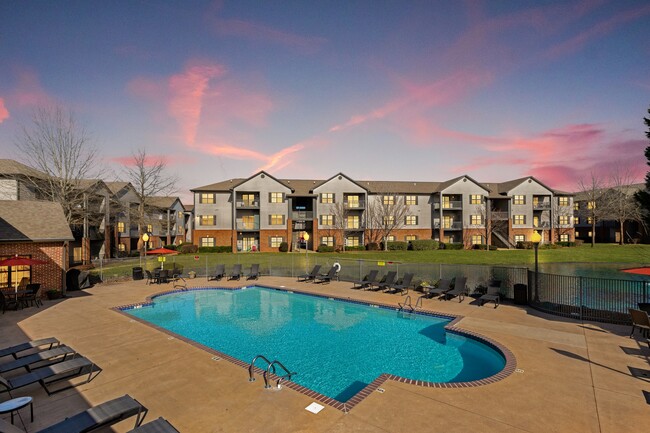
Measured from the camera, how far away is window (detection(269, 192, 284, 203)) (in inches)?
1896

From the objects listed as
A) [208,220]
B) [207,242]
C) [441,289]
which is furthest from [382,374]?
[208,220]

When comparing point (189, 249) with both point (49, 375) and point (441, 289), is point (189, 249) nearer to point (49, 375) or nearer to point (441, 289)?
point (441, 289)

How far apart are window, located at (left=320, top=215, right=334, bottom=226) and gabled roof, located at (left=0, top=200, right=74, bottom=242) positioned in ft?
108

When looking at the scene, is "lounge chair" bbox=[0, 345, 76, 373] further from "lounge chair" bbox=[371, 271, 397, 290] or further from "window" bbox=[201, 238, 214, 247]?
"window" bbox=[201, 238, 214, 247]

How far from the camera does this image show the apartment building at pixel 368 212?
47.9 m

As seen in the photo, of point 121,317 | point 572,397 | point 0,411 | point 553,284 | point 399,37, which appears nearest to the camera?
point 0,411

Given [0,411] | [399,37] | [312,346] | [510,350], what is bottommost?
[312,346]

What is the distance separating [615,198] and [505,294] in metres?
61.7

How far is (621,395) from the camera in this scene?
23.3 ft

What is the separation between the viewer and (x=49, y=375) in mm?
7402

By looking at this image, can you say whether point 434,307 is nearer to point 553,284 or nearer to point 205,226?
point 553,284

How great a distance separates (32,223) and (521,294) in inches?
1065

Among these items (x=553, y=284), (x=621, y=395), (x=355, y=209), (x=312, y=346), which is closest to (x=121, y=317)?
(x=312, y=346)

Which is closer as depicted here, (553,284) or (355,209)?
(553,284)
